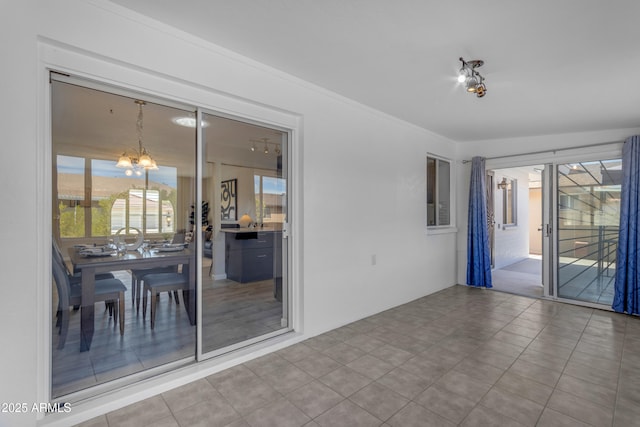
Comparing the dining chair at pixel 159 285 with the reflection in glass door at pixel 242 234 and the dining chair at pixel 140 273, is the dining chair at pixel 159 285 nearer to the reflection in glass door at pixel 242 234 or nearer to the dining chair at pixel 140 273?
the dining chair at pixel 140 273

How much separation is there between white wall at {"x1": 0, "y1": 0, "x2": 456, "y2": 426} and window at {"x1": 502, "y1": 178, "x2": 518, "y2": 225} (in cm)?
284

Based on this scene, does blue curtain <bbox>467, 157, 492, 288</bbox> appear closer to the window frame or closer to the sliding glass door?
the window frame

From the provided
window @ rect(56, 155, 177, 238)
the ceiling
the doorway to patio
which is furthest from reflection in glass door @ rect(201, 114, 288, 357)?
the doorway to patio

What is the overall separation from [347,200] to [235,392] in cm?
214

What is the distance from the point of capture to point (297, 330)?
10.2ft

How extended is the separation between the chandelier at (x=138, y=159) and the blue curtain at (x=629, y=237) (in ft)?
17.6

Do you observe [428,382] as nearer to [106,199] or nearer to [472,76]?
[472,76]

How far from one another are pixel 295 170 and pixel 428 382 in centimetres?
215

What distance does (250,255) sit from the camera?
3006 millimetres

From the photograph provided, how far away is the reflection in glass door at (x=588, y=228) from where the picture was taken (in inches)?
166

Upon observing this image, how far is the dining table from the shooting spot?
2.10 m

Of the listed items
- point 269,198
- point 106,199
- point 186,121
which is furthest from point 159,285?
Answer: point 186,121

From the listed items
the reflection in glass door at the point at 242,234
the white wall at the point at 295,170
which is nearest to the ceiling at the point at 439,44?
the white wall at the point at 295,170

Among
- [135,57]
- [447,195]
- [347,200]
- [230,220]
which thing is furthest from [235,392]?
[447,195]
